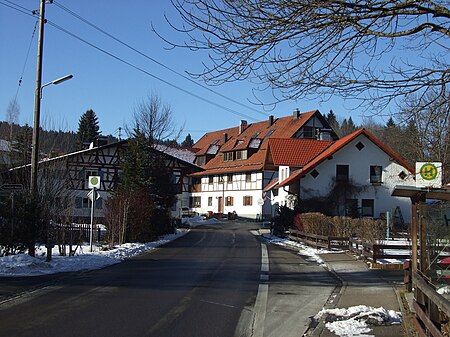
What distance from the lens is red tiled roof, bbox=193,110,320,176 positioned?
6756cm

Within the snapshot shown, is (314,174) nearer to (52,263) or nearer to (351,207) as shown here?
(351,207)

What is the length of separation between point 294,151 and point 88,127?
5266 centimetres

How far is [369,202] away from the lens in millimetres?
44969

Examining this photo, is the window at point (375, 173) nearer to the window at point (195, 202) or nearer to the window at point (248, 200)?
the window at point (248, 200)

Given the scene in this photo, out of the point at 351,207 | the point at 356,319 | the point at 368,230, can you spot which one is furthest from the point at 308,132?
the point at 356,319

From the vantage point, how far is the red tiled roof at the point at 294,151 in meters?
47.9

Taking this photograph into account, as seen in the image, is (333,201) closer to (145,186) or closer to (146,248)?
(145,186)

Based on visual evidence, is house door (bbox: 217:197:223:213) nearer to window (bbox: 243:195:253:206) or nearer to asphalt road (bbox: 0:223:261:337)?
window (bbox: 243:195:253:206)

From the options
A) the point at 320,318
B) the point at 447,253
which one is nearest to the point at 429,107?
the point at 447,253

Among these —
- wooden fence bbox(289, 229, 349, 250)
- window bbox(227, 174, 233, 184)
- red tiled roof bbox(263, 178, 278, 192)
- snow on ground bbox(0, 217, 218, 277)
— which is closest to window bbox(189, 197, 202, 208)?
window bbox(227, 174, 233, 184)

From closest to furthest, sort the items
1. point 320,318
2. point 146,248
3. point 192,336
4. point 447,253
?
point 192,336, point 447,253, point 320,318, point 146,248

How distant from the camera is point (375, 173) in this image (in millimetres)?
45406

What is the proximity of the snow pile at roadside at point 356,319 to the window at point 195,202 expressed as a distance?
2716 inches

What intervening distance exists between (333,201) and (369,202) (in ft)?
11.4
